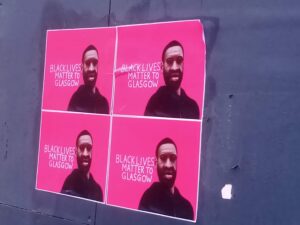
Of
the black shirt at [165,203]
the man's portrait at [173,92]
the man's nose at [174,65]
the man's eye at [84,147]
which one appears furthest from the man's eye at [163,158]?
the man's eye at [84,147]

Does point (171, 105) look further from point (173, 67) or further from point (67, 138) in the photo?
point (67, 138)

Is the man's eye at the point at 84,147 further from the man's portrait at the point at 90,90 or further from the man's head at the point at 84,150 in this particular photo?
the man's portrait at the point at 90,90

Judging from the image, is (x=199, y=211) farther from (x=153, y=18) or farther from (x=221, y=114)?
(x=153, y=18)

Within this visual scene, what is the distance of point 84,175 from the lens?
4062mm

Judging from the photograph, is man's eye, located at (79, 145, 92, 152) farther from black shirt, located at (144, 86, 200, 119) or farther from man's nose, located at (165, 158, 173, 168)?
man's nose, located at (165, 158, 173, 168)

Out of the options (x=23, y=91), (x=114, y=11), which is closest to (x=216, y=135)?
(x=114, y=11)

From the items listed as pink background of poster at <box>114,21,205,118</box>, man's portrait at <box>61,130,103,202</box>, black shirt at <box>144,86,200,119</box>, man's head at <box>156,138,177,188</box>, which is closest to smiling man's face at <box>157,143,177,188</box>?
man's head at <box>156,138,177,188</box>

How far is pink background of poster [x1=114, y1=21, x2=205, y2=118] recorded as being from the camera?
11.2ft

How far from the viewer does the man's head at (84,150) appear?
4.04m

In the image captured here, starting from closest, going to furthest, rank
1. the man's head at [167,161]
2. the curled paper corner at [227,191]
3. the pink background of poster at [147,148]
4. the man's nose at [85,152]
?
the curled paper corner at [227,191] → the pink background of poster at [147,148] → the man's head at [167,161] → the man's nose at [85,152]

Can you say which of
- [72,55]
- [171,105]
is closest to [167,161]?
[171,105]

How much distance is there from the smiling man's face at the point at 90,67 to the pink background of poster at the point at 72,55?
0.14 feet

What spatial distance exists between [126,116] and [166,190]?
0.63 metres

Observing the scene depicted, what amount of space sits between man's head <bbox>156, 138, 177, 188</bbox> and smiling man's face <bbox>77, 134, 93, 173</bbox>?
2.25ft
